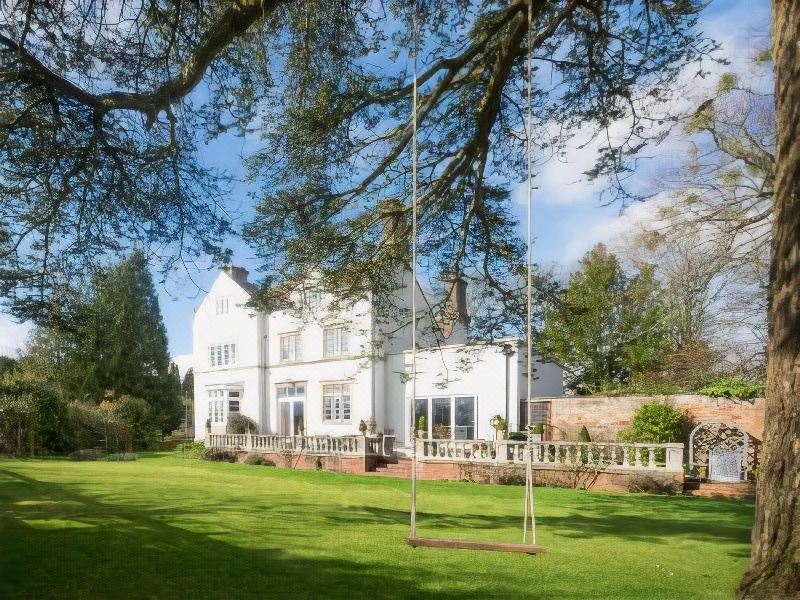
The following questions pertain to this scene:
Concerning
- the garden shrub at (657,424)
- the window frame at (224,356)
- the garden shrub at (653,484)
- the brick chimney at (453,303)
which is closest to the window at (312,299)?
the brick chimney at (453,303)

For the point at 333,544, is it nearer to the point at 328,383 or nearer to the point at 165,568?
the point at 165,568

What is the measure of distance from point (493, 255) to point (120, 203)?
4124 mm

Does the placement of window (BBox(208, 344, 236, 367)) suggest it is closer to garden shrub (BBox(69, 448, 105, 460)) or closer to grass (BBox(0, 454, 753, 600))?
garden shrub (BBox(69, 448, 105, 460))

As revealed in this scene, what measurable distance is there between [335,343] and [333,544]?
1200cm

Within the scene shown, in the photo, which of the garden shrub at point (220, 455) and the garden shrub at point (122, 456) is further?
the garden shrub at point (220, 455)

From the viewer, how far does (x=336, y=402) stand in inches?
707

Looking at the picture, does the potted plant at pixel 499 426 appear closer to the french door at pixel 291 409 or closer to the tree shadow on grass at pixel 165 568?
the french door at pixel 291 409

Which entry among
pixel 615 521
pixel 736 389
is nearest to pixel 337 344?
pixel 736 389

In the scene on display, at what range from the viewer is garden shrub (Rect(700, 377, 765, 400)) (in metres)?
11.4

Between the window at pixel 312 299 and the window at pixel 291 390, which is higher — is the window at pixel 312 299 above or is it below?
above

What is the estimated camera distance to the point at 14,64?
4.69 m

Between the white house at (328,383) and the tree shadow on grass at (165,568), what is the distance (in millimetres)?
5146

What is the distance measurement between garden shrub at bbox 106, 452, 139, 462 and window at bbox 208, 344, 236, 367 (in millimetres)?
2987

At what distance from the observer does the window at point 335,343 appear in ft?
56.6
